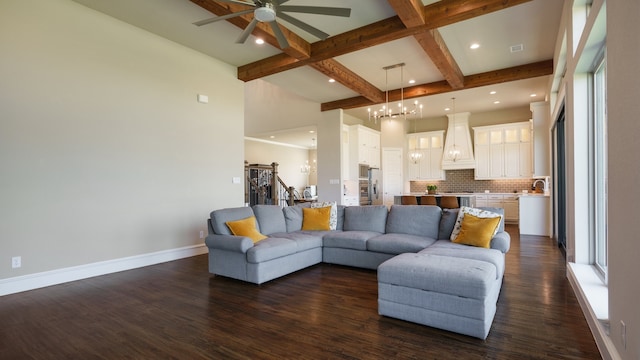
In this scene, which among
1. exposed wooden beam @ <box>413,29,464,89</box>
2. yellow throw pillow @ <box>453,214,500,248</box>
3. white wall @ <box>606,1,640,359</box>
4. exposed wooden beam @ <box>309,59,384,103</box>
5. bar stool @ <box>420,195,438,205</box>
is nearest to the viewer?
white wall @ <box>606,1,640,359</box>

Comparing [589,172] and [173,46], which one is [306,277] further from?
[173,46]

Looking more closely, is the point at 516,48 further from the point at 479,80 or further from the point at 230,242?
the point at 230,242

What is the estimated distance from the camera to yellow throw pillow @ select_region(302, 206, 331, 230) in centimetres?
496

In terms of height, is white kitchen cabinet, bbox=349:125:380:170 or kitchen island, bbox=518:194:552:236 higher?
white kitchen cabinet, bbox=349:125:380:170

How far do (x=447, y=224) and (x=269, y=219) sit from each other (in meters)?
2.46

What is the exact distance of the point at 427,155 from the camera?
999cm

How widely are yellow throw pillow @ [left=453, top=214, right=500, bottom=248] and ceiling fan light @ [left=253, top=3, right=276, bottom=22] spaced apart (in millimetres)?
3135

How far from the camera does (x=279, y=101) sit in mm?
9102

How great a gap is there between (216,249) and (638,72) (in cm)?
396

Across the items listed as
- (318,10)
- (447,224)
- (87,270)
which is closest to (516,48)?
(447,224)

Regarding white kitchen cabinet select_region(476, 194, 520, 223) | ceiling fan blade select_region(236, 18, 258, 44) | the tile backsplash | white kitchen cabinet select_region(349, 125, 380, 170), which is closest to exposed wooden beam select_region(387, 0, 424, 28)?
ceiling fan blade select_region(236, 18, 258, 44)

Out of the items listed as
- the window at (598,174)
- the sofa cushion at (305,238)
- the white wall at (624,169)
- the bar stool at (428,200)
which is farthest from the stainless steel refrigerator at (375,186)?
the white wall at (624,169)

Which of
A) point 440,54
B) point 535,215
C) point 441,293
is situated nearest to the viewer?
point 441,293

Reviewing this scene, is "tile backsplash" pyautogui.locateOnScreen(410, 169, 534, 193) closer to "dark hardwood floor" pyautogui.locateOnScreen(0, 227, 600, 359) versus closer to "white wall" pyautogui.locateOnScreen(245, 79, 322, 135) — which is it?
"white wall" pyautogui.locateOnScreen(245, 79, 322, 135)
